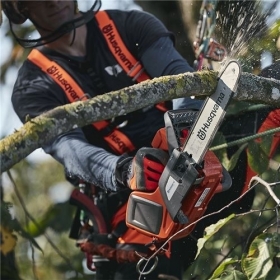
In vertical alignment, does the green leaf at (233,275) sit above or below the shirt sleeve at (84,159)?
below

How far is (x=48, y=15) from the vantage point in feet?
13.2

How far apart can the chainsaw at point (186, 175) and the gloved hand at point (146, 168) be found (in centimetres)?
3

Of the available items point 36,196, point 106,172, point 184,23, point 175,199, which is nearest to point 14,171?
point 36,196

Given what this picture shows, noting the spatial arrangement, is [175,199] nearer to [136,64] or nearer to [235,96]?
[235,96]

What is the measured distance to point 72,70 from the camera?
3.98m

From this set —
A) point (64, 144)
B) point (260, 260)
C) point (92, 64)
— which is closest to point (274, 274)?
point (260, 260)

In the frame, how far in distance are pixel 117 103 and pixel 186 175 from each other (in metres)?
0.41

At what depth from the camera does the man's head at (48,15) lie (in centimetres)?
398

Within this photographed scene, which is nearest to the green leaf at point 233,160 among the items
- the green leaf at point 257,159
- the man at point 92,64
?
the green leaf at point 257,159

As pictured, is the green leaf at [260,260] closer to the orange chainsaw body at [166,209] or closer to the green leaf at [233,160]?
the orange chainsaw body at [166,209]

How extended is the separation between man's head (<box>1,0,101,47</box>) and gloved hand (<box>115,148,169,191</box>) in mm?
981

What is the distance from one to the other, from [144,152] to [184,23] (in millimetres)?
1982

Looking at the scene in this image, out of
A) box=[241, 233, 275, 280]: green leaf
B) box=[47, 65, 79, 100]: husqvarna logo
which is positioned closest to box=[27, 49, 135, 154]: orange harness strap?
box=[47, 65, 79, 100]: husqvarna logo

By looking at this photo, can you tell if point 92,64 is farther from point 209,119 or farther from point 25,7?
point 209,119
